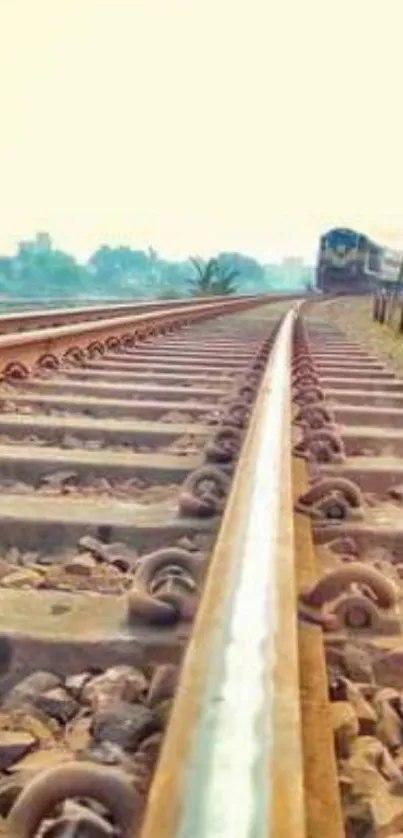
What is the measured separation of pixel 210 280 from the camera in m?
43.8

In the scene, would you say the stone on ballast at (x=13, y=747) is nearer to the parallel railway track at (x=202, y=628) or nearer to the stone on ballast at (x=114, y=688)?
the parallel railway track at (x=202, y=628)

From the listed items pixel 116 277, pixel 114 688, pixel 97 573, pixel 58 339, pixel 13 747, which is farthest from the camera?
pixel 116 277

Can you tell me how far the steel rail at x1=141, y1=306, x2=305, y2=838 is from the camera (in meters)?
1.10

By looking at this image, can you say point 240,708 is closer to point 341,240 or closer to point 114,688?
point 114,688

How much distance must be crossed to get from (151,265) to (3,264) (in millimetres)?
28059

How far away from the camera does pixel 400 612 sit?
7.82ft

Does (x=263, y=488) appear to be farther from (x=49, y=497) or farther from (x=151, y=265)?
(x=151, y=265)

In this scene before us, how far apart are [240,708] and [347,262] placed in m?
42.8

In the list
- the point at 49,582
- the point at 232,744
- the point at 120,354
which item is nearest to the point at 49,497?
the point at 49,582

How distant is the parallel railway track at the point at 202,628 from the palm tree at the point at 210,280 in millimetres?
36370

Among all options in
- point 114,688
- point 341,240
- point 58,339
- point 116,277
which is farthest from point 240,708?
point 116,277

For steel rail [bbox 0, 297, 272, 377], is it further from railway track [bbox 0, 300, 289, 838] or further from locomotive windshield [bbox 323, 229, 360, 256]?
locomotive windshield [bbox 323, 229, 360, 256]

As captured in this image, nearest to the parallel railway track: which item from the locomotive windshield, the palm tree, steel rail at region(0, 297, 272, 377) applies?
steel rail at region(0, 297, 272, 377)

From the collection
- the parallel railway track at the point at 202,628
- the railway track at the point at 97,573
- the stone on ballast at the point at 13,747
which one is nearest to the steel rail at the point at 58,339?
the railway track at the point at 97,573
